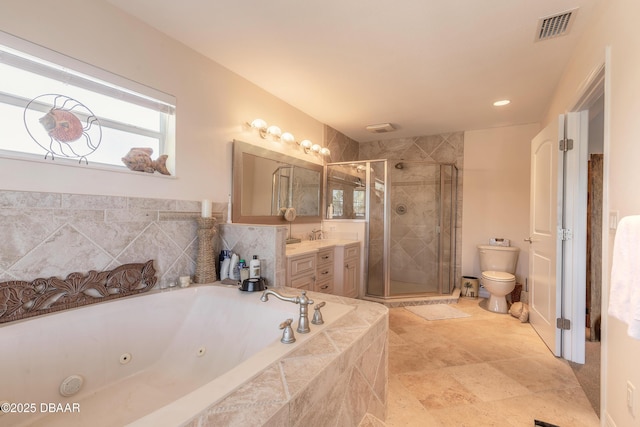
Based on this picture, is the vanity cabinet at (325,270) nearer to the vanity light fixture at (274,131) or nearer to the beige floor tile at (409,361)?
the beige floor tile at (409,361)

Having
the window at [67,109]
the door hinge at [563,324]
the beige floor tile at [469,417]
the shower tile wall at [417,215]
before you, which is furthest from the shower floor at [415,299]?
the window at [67,109]

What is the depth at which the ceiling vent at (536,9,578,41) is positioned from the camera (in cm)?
167

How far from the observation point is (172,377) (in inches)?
60.0

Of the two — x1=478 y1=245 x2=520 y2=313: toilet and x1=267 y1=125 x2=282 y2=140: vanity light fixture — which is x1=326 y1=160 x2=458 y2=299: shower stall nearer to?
x1=478 y1=245 x2=520 y2=313: toilet

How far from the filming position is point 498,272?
3365 millimetres

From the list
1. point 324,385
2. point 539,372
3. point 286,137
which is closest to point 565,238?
point 539,372

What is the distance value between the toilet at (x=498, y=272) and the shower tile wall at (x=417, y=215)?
0.46 meters

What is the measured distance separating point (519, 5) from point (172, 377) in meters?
2.82

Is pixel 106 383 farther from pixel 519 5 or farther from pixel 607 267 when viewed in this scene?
pixel 519 5

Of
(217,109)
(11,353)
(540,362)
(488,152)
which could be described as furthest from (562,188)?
(11,353)

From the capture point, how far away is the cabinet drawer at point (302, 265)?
2.24m

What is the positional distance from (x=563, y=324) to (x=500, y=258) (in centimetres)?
145

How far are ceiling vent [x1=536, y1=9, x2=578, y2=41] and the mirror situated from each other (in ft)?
7.24

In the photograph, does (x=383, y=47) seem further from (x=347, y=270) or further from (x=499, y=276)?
(x=499, y=276)
